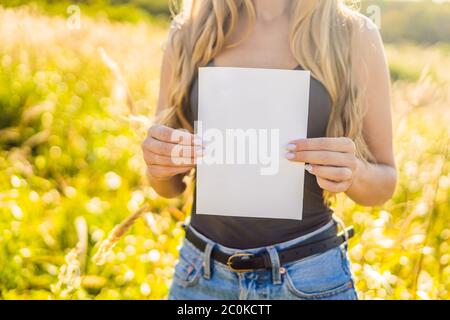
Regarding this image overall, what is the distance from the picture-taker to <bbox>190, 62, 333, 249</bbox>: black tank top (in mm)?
1364

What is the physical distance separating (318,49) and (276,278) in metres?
0.57

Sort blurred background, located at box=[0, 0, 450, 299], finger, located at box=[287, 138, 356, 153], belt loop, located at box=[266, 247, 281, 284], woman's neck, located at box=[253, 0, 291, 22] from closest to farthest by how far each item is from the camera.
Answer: finger, located at box=[287, 138, 356, 153] < belt loop, located at box=[266, 247, 281, 284] < woman's neck, located at box=[253, 0, 291, 22] < blurred background, located at box=[0, 0, 450, 299]

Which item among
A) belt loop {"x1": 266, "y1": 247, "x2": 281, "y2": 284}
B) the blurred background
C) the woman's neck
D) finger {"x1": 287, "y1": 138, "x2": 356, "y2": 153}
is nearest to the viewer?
finger {"x1": 287, "y1": 138, "x2": 356, "y2": 153}

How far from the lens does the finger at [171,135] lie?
4.09ft

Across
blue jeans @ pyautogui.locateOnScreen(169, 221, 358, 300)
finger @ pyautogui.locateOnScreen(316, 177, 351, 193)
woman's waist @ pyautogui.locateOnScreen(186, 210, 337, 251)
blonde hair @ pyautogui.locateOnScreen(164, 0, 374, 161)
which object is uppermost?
blonde hair @ pyautogui.locateOnScreen(164, 0, 374, 161)

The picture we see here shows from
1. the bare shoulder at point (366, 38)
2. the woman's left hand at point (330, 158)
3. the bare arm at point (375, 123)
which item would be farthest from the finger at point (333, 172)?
the bare shoulder at point (366, 38)

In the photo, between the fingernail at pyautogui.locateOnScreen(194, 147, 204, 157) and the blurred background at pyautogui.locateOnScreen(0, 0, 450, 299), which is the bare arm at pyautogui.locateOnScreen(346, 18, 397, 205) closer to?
the blurred background at pyautogui.locateOnScreen(0, 0, 450, 299)

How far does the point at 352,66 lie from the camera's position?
1.40m

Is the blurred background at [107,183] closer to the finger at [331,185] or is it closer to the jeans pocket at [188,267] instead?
the jeans pocket at [188,267]

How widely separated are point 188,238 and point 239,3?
645mm

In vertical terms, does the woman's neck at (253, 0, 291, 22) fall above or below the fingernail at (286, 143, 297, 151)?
above

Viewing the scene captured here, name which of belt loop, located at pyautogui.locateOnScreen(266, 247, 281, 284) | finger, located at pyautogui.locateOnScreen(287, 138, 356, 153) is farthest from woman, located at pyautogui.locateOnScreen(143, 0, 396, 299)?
finger, located at pyautogui.locateOnScreen(287, 138, 356, 153)

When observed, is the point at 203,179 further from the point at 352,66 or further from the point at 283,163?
the point at 352,66

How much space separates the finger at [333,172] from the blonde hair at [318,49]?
8.1 inches
